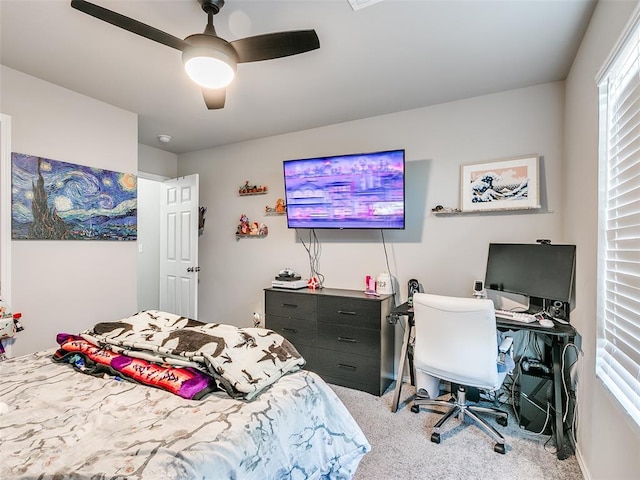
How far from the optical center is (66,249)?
267cm

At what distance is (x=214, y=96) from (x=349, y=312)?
199cm

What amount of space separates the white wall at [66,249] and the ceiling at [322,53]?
0.51ft

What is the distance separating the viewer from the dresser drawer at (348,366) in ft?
9.10

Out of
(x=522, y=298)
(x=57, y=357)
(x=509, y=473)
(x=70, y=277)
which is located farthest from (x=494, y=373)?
(x=70, y=277)

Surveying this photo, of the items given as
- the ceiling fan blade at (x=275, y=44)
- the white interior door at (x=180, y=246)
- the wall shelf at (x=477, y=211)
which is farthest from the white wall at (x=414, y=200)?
the ceiling fan blade at (x=275, y=44)

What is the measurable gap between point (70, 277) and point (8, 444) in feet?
6.67

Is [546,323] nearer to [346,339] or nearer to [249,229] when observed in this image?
[346,339]

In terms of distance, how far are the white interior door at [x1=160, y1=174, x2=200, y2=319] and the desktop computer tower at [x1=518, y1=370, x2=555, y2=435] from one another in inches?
130

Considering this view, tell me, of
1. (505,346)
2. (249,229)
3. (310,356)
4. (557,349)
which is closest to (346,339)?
(310,356)

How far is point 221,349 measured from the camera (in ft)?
4.81

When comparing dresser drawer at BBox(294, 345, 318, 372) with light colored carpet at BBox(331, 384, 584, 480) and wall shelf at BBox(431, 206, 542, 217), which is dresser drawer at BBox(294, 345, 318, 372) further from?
wall shelf at BBox(431, 206, 542, 217)

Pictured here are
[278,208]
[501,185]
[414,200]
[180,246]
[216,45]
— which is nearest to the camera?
[216,45]

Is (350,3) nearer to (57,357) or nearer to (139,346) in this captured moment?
(139,346)

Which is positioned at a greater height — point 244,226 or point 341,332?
point 244,226
